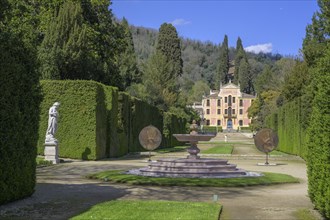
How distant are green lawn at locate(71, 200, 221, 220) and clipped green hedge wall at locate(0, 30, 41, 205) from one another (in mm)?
1967

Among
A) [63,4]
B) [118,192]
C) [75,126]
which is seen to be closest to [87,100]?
[75,126]

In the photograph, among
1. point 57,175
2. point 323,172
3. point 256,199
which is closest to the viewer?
point 323,172

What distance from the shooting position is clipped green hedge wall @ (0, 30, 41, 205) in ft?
29.7

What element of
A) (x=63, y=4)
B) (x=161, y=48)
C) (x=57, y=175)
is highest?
(x=161, y=48)

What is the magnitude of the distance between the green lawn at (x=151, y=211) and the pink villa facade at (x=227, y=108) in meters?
110

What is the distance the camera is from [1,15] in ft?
87.5

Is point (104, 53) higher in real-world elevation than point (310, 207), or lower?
higher

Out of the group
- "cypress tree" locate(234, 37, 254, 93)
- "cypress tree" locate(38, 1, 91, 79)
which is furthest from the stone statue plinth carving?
"cypress tree" locate(234, 37, 254, 93)

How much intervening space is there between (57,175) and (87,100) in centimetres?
925

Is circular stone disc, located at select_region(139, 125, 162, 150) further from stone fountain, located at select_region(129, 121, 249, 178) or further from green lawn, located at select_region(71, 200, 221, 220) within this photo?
green lawn, located at select_region(71, 200, 221, 220)

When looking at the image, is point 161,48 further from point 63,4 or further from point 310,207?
point 310,207

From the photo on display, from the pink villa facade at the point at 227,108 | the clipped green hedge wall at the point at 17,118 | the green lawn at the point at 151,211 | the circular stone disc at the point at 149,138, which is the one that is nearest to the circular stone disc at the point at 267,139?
the circular stone disc at the point at 149,138

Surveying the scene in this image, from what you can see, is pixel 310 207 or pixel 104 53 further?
pixel 104 53

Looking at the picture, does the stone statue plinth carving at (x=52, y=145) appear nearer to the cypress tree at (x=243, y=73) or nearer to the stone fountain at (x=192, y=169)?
the stone fountain at (x=192, y=169)
